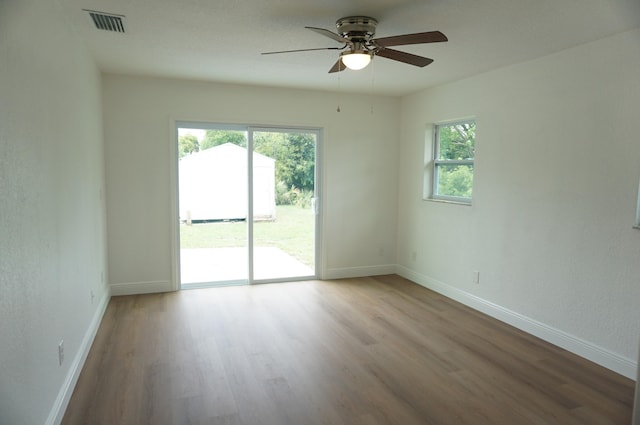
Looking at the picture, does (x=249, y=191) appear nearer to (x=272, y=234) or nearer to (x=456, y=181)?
(x=272, y=234)

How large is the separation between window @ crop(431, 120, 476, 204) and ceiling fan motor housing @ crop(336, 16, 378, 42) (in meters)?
2.23

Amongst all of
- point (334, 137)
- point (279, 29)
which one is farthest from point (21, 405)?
point (334, 137)

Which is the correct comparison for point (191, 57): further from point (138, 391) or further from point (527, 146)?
point (527, 146)

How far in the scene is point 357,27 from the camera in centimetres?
276

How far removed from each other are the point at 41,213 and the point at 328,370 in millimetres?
2123

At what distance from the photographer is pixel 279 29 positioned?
119 inches

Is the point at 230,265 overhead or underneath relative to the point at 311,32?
underneath

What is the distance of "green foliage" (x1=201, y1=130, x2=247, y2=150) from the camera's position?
16.5 feet

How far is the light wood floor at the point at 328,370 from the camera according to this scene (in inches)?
98.5

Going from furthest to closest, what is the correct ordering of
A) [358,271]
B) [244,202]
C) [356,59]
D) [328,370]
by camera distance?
[358,271] < [244,202] < [328,370] < [356,59]

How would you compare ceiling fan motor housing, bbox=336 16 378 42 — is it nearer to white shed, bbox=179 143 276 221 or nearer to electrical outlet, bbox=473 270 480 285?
white shed, bbox=179 143 276 221

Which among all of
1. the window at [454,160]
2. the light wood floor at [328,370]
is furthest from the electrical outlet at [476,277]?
the window at [454,160]

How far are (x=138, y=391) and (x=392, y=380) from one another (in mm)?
1733

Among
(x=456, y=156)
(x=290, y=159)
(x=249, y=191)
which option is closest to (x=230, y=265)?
(x=249, y=191)
